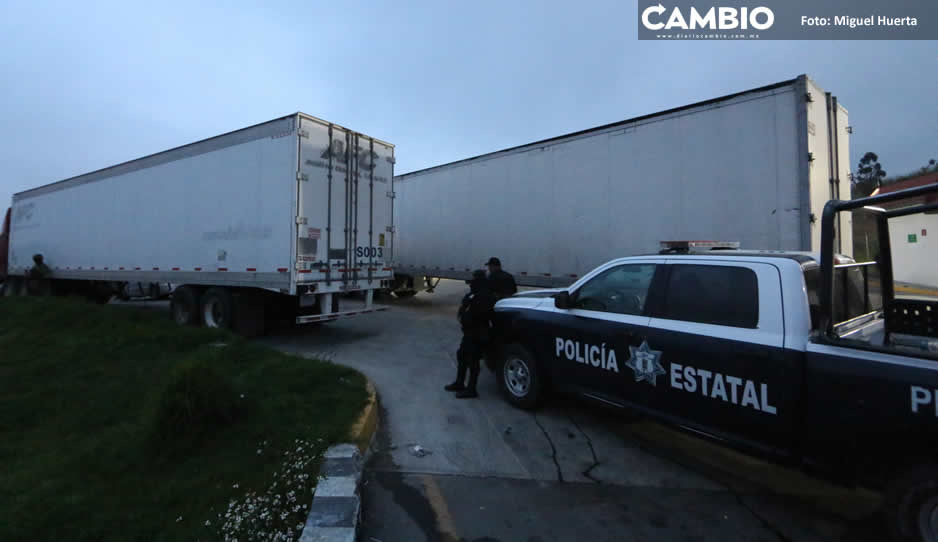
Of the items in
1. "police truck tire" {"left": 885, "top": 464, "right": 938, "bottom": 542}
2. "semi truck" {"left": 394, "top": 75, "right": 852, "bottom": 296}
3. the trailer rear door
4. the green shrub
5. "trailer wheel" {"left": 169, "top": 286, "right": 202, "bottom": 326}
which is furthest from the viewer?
"trailer wheel" {"left": 169, "top": 286, "right": 202, "bottom": 326}

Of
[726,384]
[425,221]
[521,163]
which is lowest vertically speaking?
[726,384]

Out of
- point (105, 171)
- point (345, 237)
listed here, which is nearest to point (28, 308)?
point (105, 171)

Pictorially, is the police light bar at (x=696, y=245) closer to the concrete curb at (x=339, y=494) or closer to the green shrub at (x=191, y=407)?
the concrete curb at (x=339, y=494)

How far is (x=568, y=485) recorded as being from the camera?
11.6ft

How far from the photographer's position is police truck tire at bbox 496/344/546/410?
189 inches

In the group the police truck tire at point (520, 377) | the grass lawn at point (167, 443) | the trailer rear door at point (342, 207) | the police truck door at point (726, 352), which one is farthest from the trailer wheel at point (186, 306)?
the police truck door at point (726, 352)

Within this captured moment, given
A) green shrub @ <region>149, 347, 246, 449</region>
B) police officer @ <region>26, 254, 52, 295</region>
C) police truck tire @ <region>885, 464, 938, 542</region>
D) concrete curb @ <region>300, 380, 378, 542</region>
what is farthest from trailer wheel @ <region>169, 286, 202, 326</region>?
police truck tire @ <region>885, 464, 938, 542</region>

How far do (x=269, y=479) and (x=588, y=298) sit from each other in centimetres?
306

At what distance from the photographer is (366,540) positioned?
2.80 metres

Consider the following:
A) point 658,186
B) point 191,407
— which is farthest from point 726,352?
point 658,186

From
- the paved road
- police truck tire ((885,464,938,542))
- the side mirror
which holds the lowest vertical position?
the paved road

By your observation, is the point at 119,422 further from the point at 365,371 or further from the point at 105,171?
the point at 105,171

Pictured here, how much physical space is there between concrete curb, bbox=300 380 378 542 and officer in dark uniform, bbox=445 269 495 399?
5.42ft

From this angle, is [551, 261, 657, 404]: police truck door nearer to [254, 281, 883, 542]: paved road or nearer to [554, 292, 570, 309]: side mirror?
[554, 292, 570, 309]: side mirror
